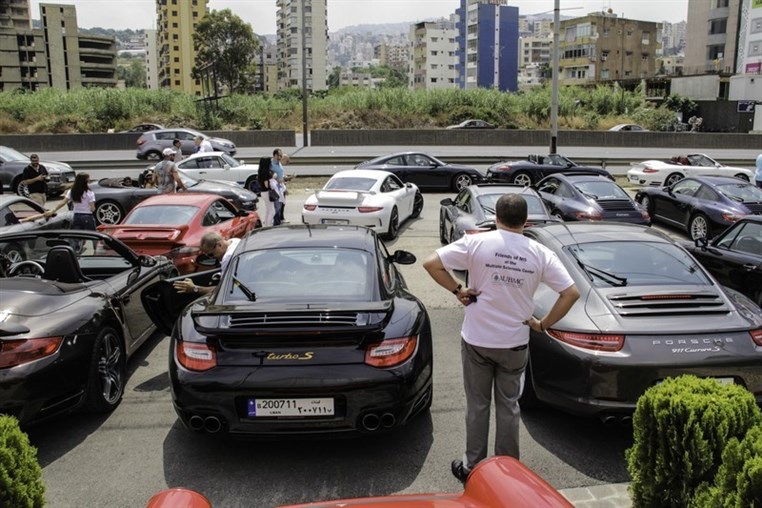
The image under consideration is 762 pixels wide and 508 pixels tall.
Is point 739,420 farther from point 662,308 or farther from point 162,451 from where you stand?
point 162,451

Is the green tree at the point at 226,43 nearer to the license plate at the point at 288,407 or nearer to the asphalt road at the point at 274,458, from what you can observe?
the asphalt road at the point at 274,458

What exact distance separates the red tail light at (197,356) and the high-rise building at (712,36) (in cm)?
9099

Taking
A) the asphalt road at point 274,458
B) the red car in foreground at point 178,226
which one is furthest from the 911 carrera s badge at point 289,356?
the red car in foreground at point 178,226

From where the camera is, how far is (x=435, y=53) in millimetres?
146125

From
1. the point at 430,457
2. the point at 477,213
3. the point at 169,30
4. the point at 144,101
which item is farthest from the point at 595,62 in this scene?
the point at 430,457

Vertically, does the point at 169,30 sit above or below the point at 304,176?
above

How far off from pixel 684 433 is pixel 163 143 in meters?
28.7

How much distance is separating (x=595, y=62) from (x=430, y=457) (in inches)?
4322

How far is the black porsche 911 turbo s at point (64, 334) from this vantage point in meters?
4.65

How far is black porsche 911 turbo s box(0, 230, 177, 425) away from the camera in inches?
183

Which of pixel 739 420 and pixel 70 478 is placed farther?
pixel 70 478

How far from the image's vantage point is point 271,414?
431 centimetres

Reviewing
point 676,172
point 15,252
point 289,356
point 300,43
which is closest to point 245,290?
point 289,356

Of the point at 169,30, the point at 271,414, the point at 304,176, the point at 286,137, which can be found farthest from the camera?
the point at 169,30
